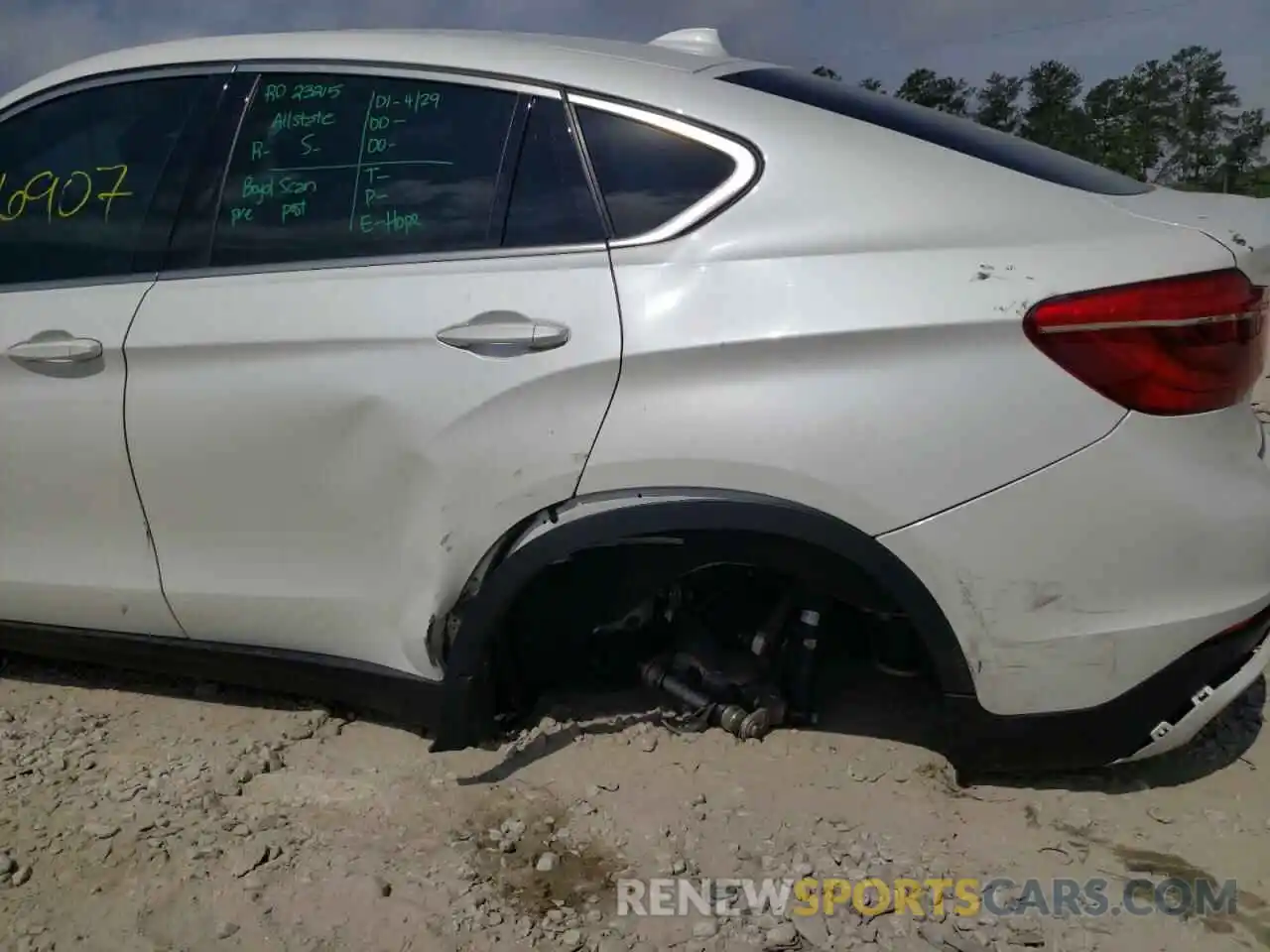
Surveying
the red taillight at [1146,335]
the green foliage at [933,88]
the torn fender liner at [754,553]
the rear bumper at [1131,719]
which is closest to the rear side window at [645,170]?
the torn fender liner at [754,553]

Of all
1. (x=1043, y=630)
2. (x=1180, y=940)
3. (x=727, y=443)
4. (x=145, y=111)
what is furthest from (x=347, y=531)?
(x=1180, y=940)

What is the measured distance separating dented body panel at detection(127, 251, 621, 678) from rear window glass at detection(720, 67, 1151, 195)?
62cm

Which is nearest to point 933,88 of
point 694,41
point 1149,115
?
point 1149,115

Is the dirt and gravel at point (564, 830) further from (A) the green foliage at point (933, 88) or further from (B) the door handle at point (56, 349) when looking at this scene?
(A) the green foliage at point (933, 88)

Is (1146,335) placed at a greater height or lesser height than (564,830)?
greater

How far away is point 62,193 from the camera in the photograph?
285 centimetres

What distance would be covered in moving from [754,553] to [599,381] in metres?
0.47

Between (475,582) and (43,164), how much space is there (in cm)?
169

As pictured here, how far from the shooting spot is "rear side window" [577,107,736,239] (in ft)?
7.34

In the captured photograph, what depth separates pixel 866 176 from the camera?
2.16 meters

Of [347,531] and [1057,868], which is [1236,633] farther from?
[347,531]

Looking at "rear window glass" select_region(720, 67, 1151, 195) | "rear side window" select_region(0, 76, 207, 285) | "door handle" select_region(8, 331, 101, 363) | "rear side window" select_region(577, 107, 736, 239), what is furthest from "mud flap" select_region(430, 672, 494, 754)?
"rear window glass" select_region(720, 67, 1151, 195)

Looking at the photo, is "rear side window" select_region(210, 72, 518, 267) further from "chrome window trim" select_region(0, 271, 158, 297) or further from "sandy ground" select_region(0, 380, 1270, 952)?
"sandy ground" select_region(0, 380, 1270, 952)

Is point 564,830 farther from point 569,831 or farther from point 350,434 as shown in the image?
point 350,434
